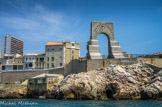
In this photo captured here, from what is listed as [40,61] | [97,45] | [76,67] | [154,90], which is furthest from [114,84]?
[40,61]

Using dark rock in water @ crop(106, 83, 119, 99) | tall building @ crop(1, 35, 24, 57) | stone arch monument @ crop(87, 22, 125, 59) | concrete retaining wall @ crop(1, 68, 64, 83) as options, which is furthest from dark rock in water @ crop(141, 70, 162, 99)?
tall building @ crop(1, 35, 24, 57)

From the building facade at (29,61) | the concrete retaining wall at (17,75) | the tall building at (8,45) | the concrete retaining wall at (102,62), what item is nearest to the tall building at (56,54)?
the building facade at (29,61)

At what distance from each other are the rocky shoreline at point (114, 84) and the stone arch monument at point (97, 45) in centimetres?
367

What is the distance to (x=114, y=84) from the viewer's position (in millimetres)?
27469

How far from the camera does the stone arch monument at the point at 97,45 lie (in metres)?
33.8

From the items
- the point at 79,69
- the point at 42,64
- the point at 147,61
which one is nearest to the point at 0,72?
the point at 42,64

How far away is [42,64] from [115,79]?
34140 millimetres

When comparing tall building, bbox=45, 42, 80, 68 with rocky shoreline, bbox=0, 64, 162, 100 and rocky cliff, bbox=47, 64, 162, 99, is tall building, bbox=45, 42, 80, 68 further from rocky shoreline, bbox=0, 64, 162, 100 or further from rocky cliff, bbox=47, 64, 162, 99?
rocky cliff, bbox=47, 64, 162, 99

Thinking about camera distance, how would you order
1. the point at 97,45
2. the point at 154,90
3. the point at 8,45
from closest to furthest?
1. the point at 154,90
2. the point at 97,45
3. the point at 8,45

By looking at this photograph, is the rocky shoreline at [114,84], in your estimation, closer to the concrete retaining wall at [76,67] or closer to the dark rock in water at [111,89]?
the dark rock in water at [111,89]

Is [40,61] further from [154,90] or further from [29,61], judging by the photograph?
[154,90]

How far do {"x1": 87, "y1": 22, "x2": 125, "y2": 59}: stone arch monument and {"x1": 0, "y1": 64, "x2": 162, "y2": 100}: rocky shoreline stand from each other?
3.67 metres

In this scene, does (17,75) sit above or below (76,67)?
below

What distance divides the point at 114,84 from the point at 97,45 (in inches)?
363
